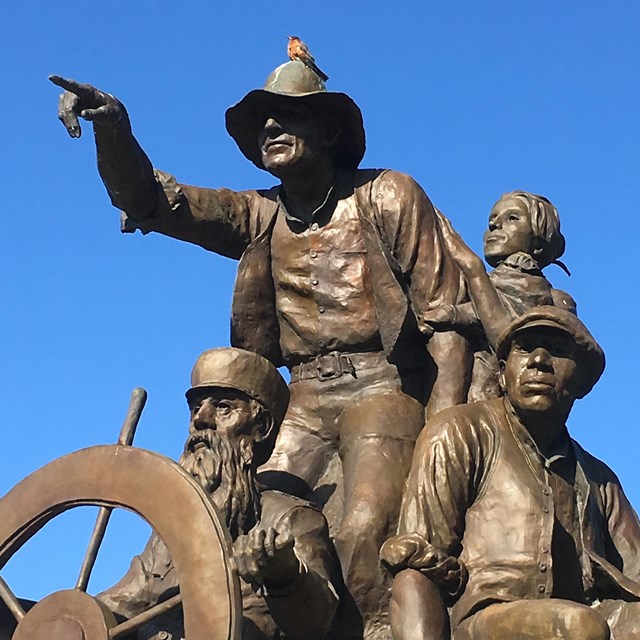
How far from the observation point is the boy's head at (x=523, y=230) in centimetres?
844

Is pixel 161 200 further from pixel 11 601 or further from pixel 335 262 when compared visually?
pixel 11 601

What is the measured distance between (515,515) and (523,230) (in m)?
1.85

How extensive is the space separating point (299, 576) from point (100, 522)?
87 centimetres

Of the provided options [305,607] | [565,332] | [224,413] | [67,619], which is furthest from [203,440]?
[565,332]

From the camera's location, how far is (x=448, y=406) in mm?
7812

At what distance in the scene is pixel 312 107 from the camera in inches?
321

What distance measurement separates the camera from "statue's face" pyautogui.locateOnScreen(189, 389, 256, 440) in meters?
7.60

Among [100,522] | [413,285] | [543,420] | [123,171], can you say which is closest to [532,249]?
[413,285]

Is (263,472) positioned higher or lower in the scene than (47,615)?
higher

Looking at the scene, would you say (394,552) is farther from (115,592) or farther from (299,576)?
(115,592)

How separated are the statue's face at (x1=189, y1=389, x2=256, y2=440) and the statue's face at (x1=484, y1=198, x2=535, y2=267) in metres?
1.59

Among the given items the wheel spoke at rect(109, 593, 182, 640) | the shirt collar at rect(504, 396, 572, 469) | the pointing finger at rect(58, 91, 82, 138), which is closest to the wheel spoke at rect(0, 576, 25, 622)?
the wheel spoke at rect(109, 593, 182, 640)

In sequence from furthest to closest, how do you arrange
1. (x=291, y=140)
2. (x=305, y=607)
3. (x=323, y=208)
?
1. (x=323, y=208)
2. (x=291, y=140)
3. (x=305, y=607)

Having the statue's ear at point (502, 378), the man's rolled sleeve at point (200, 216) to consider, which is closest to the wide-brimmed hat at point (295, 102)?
the man's rolled sleeve at point (200, 216)
